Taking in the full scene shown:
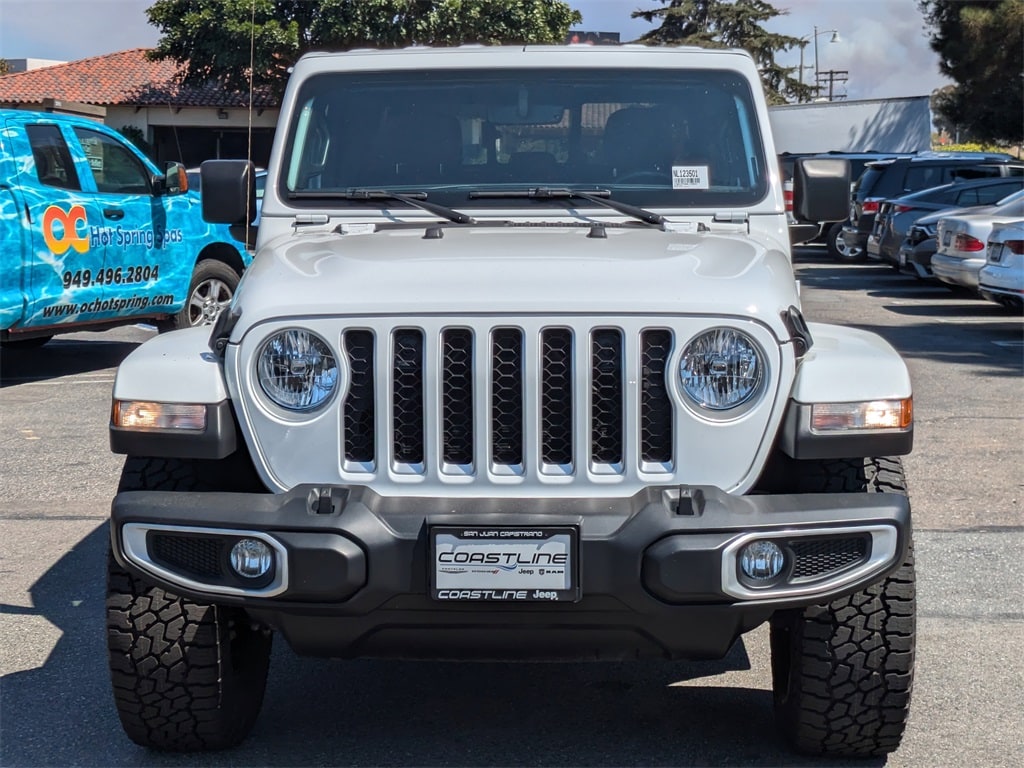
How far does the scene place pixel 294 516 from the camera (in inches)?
129

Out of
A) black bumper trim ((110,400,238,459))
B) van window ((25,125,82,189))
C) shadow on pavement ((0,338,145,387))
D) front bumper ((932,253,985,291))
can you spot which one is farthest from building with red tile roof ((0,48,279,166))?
black bumper trim ((110,400,238,459))

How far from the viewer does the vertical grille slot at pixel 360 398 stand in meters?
3.44

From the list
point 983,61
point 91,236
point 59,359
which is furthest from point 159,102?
point 91,236

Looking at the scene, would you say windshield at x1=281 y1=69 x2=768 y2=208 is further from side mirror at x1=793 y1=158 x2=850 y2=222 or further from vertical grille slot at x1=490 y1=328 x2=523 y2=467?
vertical grille slot at x1=490 y1=328 x2=523 y2=467

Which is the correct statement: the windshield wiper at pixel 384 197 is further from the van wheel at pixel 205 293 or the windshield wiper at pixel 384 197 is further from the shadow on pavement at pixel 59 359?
the van wheel at pixel 205 293

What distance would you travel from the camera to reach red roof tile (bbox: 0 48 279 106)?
4472cm

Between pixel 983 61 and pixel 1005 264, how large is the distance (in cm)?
3009

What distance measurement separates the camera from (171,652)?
11.9 ft

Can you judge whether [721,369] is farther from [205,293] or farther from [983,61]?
[983,61]

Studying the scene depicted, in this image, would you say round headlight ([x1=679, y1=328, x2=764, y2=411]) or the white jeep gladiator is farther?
round headlight ([x1=679, y1=328, x2=764, y2=411])

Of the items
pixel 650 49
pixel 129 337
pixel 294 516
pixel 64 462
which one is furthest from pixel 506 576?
pixel 129 337

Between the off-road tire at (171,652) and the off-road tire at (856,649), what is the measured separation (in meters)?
1.45

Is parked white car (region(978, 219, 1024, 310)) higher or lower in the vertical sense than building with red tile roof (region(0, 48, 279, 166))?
lower

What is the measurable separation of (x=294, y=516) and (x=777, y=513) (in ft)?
3.68
